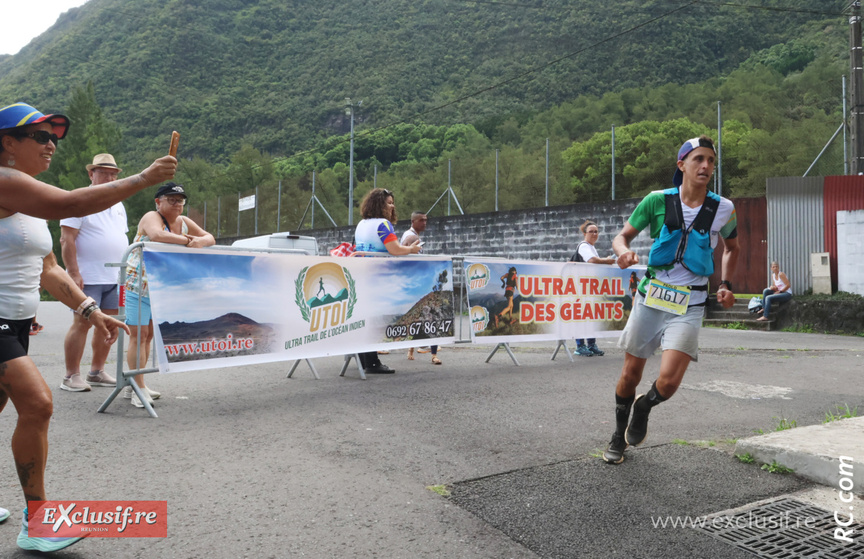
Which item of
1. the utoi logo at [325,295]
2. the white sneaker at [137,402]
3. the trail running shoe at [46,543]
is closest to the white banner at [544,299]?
the utoi logo at [325,295]

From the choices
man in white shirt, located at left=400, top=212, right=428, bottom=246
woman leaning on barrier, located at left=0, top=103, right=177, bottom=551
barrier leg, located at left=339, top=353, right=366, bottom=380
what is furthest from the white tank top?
man in white shirt, located at left=400, top=212, right=428, bottom=246

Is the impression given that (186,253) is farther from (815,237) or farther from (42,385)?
(815,237)

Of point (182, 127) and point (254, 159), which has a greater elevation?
point (182, 127)

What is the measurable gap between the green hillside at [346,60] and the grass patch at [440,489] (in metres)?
60.8

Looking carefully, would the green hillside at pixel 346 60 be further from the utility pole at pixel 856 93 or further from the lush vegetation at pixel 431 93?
the utility pole at pixel 856 93

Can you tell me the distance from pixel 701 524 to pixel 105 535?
8.99 ft

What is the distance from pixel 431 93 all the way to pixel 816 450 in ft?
272

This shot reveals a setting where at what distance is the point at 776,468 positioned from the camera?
4.01m

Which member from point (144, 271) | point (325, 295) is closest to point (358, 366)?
point (325, 295)

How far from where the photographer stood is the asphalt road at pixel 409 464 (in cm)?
304

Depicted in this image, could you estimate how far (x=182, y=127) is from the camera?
85.6 meters

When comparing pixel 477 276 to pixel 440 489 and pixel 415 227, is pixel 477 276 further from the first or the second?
pixel 440 489

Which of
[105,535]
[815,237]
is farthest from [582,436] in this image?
[815,237]

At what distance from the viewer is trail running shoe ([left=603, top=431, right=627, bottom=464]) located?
4172 mm
